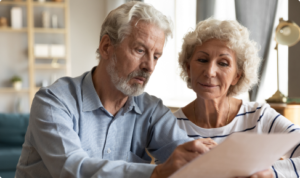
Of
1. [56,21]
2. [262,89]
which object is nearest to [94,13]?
[56,21]

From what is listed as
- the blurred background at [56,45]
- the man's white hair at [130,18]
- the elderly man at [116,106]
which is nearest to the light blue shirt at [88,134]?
the elderly man at [116,106]

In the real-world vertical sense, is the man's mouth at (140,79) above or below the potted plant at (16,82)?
above

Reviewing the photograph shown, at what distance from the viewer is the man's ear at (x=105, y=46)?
4.54 ft

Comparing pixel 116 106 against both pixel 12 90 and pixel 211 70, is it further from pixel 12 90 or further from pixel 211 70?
pixel 12 90

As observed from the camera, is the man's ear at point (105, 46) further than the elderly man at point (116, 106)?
Yes

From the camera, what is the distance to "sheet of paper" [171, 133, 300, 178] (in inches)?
26.4

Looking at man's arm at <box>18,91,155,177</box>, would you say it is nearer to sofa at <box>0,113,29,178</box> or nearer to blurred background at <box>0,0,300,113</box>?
sofa at <box>0,113,29,178</box>

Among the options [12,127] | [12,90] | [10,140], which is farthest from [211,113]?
[12,90]

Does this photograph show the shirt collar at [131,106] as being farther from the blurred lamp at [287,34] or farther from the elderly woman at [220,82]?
the blurred lamp at [287,34]

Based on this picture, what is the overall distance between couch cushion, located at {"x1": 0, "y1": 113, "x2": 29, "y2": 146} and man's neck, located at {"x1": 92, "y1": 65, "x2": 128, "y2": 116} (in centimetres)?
224

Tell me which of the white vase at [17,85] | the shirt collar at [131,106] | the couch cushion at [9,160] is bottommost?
the couch cushion at [9,160]

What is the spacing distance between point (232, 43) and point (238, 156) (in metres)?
0.99

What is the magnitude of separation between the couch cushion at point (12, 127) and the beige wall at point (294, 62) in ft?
8.85

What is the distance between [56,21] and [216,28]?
4849 mm
